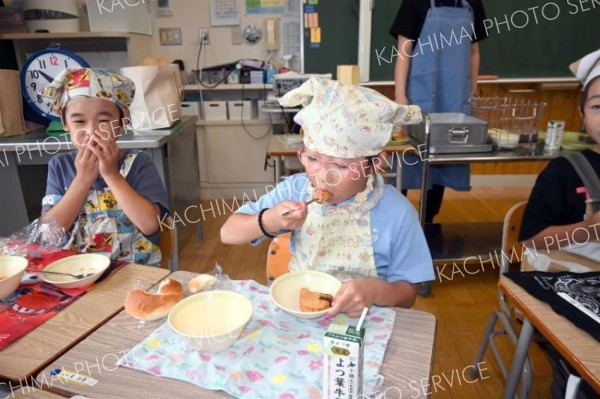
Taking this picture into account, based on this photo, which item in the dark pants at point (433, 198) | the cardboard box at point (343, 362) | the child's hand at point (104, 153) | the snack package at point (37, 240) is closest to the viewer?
the cardboard box at point (343, 362)

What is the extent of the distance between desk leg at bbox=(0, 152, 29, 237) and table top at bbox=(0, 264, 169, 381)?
172 centimetres

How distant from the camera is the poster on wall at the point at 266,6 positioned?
3688 millimetres

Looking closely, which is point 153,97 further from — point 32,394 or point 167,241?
point 32,394

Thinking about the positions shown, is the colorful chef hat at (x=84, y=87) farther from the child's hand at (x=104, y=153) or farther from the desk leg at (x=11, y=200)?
the desk leg at (x=11, y=200)

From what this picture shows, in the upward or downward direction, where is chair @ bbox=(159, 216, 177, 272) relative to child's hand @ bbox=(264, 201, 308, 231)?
downward

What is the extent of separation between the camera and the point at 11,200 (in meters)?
2.39

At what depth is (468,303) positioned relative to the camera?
2363 millimetres

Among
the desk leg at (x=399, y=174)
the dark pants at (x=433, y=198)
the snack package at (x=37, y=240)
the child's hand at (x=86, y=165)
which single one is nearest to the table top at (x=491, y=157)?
the desk leg at (x=399, y=174)

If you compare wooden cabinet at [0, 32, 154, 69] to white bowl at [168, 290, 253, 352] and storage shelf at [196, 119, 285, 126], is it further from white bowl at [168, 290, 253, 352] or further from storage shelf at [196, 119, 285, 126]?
white bowl at [168, 290, 253, 352]

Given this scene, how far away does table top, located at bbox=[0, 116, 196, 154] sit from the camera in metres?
2.19

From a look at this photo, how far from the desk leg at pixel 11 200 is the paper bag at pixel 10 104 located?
17 centimetres

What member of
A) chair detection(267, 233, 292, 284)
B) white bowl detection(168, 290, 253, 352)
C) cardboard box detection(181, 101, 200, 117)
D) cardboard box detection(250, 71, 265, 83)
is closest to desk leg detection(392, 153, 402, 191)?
chair detection(267, 233, 292, 284)

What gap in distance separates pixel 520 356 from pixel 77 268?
3.83 feet

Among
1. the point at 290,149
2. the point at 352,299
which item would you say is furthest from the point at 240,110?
the point at 352,299
